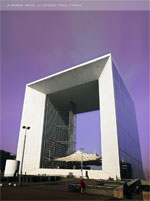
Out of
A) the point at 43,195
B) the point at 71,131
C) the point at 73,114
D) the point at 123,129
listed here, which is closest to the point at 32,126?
the point at 71,131

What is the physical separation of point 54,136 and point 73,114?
1122 centimetres

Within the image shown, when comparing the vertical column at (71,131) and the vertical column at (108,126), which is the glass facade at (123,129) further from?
the vertical column at (71,131)

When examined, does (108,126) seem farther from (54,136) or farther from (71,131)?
(54,136)

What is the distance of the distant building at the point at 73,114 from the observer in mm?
33469

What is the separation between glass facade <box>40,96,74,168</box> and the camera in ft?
153

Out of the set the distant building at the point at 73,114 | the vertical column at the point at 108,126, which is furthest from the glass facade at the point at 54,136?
the vertical column at the point at 108,126

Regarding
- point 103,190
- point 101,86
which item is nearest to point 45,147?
point 101,86

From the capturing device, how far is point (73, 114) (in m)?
57.7

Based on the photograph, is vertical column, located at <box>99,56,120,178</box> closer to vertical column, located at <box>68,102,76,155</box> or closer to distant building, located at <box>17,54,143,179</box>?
distant building, located at <box>17,54,143,179</box>

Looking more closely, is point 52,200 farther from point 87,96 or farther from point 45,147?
point 87,96

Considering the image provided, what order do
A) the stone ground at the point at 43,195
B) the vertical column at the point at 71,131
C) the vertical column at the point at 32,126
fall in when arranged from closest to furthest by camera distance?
the stone ground at the point at 43,195 → the vertical column at the point at 32,126 → the vertical column at the point at 71,131

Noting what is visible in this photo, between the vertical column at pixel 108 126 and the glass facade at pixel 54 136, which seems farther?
the glass facade at pixel 54 136

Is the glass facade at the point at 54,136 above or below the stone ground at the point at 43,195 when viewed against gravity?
above

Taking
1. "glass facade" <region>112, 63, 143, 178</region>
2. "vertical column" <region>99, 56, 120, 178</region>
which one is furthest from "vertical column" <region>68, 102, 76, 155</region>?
"vertical column" <region>99, 56, 120, 178</region>
